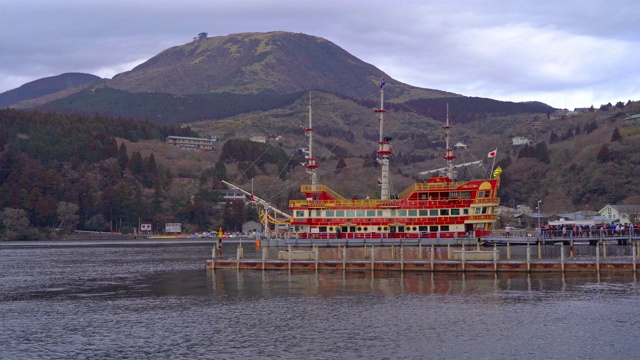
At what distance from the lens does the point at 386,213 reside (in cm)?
10106

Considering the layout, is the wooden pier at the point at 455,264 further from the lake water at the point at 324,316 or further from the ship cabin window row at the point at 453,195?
the ship cabin window row at the point at 453,195

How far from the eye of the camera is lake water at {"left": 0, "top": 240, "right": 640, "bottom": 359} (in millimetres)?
41531

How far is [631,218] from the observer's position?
440 ft

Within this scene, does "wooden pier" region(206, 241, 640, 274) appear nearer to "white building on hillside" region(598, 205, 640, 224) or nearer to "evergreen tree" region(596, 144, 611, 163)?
"white building on hillside" region(598, 205, 640, 224)

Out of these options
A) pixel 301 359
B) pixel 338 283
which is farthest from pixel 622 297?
pixel 301 359

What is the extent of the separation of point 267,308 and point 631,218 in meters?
97.0

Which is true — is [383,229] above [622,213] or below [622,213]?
below

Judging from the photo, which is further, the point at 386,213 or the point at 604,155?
the point at 604,155

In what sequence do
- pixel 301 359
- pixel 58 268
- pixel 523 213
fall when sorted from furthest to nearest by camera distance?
1. pixel 523 213
2. pixel 58 268
3. pixel 301 359

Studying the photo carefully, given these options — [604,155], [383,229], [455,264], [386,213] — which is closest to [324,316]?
[455,264]

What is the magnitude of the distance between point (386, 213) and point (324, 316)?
166 ft

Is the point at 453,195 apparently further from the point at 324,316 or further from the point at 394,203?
the point at 324,316

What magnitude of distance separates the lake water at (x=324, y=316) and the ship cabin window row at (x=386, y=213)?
27013mm

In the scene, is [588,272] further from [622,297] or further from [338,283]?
[338,283]
